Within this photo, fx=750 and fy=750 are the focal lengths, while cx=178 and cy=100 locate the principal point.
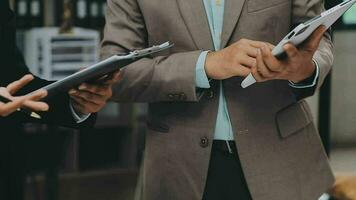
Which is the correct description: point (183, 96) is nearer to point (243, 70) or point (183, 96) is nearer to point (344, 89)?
point (243, 70)

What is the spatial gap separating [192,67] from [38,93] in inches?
17.3

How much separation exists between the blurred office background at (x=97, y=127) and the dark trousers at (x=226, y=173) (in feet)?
9.27

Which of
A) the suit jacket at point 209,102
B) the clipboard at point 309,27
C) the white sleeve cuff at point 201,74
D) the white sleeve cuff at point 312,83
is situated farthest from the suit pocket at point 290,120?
the clipboard at point 309,27

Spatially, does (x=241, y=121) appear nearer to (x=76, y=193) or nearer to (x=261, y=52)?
(x=261, y=52)

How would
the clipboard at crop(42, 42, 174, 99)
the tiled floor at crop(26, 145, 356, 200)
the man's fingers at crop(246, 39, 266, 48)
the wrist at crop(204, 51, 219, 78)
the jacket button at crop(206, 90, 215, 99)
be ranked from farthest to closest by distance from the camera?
the tiled floor at crop(26, 145, 356, 200) → the jacket button at crop(206, 90, 215, 99) → the wrist at crop(204, 51, 219, 78) → the man's fingers at crop(246, 39, 266, 48) → the clipboard at crop(42, 42, 174, 99)

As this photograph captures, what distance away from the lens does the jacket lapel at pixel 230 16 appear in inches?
78.2

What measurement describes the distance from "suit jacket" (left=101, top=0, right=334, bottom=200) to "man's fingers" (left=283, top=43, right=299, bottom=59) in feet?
0.74

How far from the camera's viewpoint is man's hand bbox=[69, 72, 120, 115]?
1.88 m

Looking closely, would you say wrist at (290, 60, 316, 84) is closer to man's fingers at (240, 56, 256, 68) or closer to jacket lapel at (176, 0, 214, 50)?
man's fingers at (240, 56, 256, 68)

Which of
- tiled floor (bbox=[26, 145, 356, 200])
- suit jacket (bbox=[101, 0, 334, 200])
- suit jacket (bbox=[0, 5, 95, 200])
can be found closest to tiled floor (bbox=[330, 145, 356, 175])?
tiled floor (bbox=[26, 145, 356, 200])

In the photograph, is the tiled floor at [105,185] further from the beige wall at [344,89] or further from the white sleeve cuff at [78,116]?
the white sleeve cuff at [78,116]

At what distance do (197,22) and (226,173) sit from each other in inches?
16.4

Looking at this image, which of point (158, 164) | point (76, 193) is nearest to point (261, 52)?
point (158, 164)

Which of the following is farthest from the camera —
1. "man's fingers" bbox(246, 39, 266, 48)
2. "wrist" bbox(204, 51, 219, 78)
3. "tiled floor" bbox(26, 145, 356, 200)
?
"tiled floor" bbox(26, 145, 356, 200)
